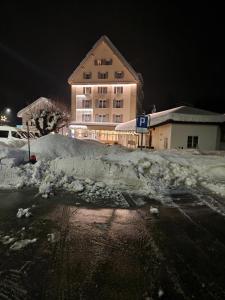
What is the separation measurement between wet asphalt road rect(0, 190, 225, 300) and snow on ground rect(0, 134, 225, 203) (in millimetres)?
1771

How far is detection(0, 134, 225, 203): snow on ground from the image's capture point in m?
8.13

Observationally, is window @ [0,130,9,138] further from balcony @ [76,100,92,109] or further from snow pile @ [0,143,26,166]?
balcony @ [76,100,92,109]

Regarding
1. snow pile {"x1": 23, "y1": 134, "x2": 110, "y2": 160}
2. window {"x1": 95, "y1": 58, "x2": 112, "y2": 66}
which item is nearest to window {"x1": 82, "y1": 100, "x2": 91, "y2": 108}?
window {"x1": 95, "y1": 58, "x2": 112, "y2": 66}

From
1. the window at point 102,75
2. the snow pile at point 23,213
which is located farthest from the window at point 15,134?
the window at point 102,75

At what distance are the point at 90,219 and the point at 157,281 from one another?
2.61 metres

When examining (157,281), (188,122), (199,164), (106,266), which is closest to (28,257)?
(106,266)

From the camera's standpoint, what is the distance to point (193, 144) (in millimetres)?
19766

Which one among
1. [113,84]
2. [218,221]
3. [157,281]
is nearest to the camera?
[157,281]

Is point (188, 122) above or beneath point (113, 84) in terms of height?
beneath

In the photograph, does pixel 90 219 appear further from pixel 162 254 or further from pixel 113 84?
pixel 113 84

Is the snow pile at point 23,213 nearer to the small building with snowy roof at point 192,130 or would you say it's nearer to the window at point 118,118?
the small building with snowy roof at point 192,130

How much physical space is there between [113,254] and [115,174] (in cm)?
562

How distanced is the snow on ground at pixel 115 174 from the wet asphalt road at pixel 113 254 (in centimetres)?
177

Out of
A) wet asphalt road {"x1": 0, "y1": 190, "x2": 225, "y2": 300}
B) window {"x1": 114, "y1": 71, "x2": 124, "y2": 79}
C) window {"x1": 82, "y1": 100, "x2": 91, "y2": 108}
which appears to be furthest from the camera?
window {"x1": 82, "y1": 100, "x2": 91, "y2": 108}
